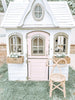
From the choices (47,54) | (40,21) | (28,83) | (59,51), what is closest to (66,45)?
(59,51)

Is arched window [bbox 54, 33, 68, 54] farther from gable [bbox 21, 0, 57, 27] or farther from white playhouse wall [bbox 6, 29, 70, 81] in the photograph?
gable [bbox 21, 0, 57, 27]

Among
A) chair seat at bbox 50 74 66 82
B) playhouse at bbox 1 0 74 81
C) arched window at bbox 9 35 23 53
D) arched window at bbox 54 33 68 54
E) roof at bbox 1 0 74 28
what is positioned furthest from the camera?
arched window at bbox 9 35 23 53

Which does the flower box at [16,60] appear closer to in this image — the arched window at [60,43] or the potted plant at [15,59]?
the potted plant at [15,59]

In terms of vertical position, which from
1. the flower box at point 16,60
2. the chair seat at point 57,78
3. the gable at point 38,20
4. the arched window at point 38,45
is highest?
the gable at point 38,20

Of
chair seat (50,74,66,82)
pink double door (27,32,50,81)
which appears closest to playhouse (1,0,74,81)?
pink double door (27,32,50,81)

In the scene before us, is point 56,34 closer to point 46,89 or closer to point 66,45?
point 66,45

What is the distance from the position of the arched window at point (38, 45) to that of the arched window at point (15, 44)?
23.8 inches

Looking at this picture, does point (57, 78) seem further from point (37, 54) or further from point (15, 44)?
point (15, 44)

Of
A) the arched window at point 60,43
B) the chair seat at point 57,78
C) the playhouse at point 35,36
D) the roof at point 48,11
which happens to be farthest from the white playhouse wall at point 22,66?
the chair seat at point 57,78

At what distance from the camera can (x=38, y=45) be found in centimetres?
487

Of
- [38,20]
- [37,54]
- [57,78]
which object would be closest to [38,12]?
[38,20]

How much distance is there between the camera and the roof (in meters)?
4.42

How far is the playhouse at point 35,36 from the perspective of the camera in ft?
14.9

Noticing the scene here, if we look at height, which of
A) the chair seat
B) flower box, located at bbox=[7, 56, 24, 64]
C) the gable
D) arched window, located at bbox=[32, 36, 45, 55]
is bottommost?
the chair seat
